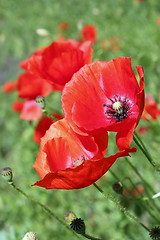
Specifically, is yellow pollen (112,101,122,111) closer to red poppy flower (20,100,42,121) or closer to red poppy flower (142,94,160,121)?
red poppy flower (142,94,160,121)

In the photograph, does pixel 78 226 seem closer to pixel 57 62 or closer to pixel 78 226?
pixel 78 226

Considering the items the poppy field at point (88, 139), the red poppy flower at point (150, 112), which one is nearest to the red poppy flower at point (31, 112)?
the poppy field at point (88, 139)

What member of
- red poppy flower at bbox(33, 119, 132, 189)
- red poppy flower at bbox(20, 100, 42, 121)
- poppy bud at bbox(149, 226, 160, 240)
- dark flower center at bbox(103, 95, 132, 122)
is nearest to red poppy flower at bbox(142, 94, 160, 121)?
dark flower center at bbox(103, 95, 132, 122)

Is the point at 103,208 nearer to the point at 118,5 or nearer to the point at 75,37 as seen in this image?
the point at 75,37

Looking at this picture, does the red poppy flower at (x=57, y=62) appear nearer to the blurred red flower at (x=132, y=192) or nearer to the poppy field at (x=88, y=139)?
the poppy field at (x=88, y=139)

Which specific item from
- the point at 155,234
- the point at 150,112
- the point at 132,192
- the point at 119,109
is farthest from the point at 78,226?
the point at 132,192

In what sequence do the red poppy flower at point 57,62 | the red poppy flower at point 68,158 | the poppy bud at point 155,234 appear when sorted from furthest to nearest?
the red poppy flower at point 57,62
the poppy bud at point 155,234
the red poppy flower at point 68,158

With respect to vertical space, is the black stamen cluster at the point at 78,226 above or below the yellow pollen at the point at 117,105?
below
